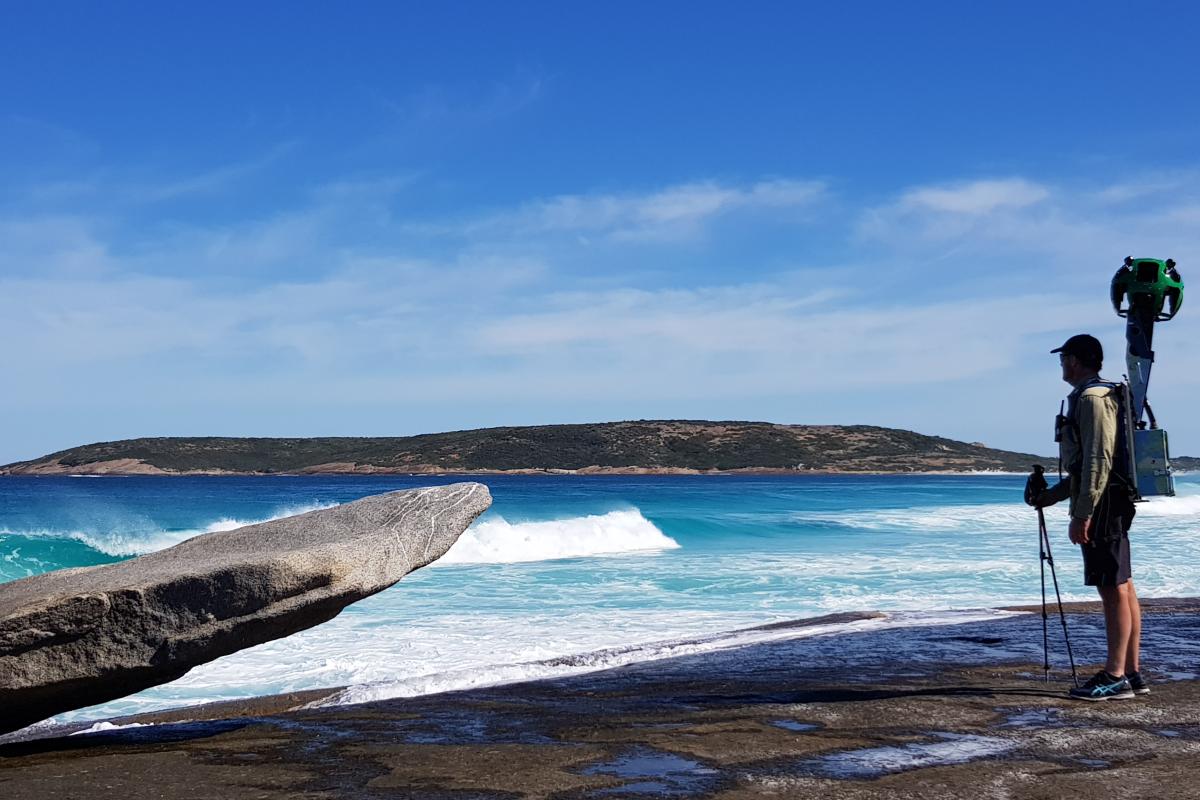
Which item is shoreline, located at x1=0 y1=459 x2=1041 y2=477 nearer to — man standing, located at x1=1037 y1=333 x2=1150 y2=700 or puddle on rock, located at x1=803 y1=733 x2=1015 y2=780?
man standing, located at x1=1037 y1=333 x2=1150 y2=700

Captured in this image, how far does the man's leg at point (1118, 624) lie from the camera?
5.49m

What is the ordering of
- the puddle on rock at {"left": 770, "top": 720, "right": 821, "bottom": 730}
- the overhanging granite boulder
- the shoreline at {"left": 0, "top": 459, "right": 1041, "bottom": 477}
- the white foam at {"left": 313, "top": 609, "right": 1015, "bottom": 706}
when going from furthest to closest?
1. the shoreline at {"left": 0, "top": 459, "right": 1041, "bottom": 477}
2. the white foam at {"left": 313, "top": 609, "right": 1015, "bottom": 706}
3. the puddle on rock at {"left": 770, "top": 720, "right": 821, "bottom": 730}
4. the overhanging granite boulder

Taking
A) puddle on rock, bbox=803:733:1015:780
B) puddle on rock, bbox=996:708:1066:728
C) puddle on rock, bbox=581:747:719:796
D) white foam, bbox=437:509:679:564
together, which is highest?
puddle on rock, bbox=581:747:719:796

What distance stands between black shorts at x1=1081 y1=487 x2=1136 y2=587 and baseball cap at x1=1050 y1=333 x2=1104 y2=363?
0.69 metres

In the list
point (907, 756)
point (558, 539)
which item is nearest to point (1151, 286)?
point (907, 756)

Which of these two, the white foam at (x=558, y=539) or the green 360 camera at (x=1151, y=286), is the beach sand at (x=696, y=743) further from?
the white foam at (x=558, y=539)

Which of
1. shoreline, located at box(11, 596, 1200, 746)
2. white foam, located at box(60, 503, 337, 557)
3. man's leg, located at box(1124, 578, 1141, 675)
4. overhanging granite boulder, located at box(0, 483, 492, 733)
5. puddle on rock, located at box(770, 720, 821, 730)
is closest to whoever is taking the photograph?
overhanging granite boulder, located at box(0, 483, 492, 733)

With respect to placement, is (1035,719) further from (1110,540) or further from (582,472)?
(582,472)

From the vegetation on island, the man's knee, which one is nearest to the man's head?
the man's knee

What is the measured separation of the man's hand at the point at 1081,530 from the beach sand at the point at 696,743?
32.0 inches

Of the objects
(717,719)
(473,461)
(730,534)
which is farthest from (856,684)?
(473,461)

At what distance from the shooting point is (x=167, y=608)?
4.70 m

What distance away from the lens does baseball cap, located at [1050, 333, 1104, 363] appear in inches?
222

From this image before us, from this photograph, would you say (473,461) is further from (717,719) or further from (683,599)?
(717,719)
